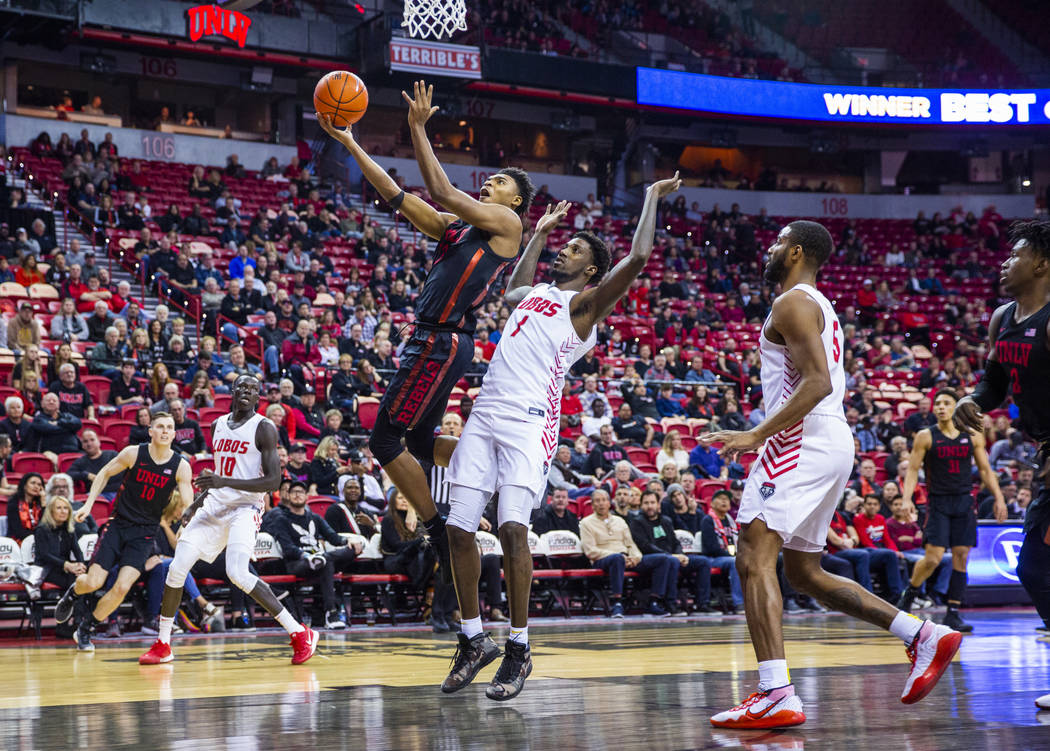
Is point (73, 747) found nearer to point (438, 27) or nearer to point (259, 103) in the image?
point (438, 27)

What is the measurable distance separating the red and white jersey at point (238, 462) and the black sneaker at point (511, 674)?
3.70 meters

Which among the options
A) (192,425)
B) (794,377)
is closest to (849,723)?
(794,377)

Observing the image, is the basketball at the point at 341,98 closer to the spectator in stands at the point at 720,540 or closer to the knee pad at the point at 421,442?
the knee pad at the point at 421,442

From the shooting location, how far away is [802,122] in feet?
97.9

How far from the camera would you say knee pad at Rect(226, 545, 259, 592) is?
817 cm

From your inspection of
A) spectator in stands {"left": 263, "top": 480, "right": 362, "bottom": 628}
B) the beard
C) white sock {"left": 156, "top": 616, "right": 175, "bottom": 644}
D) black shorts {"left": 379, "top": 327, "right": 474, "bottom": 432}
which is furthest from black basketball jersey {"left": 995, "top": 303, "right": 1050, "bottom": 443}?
spectator in stands {"left": 263, "top": 480, "right": 362, "bottom": 628}

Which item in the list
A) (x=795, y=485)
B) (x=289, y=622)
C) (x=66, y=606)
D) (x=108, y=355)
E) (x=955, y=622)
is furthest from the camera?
(x=108, y=355)

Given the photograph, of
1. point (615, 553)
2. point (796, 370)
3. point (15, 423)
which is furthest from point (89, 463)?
point (796, 370)

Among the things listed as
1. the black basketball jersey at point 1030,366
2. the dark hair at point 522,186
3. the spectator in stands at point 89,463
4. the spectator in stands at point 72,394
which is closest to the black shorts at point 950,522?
the black basketball jersey at point 1030,366

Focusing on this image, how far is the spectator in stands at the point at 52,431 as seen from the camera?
12.2 m

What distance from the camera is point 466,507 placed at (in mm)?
5359

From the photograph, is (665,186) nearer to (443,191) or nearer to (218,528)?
(443,191)

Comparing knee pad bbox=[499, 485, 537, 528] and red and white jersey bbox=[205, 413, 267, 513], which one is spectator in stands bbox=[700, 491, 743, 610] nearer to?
red and white jersey bbox=[205, 413, 267, 513]

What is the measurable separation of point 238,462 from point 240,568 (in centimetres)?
75
